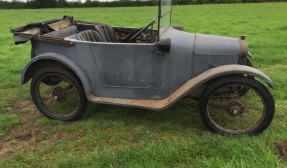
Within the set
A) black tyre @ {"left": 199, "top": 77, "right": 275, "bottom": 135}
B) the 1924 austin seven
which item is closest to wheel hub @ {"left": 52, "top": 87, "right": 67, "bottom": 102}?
the 1924 austin seven

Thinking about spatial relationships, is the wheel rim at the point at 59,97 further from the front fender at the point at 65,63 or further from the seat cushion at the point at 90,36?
the seat cushion at the point at 90,36

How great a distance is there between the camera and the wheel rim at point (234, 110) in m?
3.99

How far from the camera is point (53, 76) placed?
4.68 metres

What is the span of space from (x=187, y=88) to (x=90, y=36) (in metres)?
1.68

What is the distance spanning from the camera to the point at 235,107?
4012 millimetres

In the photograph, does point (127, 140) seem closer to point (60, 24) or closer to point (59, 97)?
point (59, 97)

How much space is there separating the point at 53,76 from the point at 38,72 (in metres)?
0.22

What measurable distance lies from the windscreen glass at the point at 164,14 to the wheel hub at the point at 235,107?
1264 millimetres

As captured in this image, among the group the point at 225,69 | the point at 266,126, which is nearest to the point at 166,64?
the point at 225,69

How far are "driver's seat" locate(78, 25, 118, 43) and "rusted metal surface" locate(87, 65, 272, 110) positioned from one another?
2.85ft

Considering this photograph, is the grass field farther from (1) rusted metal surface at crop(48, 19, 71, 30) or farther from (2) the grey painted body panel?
(1) rusted metal surface at crop(48, 19, 71, 30)

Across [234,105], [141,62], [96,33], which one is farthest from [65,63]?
[234,105]

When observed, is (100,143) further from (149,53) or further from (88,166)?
(149,53)

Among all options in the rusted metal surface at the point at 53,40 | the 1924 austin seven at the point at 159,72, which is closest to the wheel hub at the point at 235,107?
the 1924 austin seven at the point at 159,72
